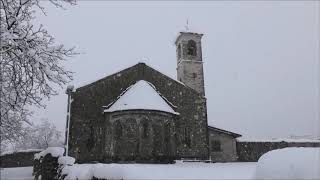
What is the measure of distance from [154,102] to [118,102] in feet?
8.61

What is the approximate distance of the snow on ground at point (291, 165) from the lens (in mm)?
4738

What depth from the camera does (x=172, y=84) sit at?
28.3m

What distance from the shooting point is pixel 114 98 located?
26.7 m

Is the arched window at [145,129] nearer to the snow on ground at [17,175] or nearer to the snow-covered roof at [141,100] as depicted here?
the snow-covered roof at [141,100]

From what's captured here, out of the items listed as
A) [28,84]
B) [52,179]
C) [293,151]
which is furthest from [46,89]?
[52,179]

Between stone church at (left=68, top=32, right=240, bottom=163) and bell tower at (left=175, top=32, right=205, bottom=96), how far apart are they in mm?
1268

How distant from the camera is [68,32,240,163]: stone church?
23.8m

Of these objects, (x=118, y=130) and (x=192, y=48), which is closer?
(x=118, y=130)

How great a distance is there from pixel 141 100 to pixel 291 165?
1993 centimetres

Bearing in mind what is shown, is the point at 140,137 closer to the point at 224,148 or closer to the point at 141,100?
the point at 141,100

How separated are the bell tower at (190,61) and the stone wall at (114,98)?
3.23 metres

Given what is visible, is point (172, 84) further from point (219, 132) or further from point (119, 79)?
point (219, 132)

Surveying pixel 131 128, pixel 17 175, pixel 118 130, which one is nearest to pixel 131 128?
pixel 131 128

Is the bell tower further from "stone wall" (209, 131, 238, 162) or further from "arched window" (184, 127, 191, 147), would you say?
"arched window" (184, 127, 191, 147)
